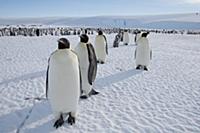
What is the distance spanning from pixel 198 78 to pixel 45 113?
5596mm

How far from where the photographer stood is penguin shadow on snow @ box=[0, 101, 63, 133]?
5.04 m

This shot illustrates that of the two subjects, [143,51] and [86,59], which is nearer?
[86,59]

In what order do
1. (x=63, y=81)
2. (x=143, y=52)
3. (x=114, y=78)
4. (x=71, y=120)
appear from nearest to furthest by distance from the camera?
(x=63, y=81)
(x=71, y=120)
(x=114, y=78)
(x=143, y=52)

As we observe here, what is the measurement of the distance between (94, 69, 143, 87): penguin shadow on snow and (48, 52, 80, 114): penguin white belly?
9.77 ft

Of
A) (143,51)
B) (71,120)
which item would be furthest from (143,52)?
(71,120)

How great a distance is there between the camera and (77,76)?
5285 mm

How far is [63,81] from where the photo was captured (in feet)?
16.7

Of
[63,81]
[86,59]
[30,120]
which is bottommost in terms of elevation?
[30,120]

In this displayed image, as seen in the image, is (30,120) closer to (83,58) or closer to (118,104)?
(83,58)

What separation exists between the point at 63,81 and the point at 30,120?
982 mm

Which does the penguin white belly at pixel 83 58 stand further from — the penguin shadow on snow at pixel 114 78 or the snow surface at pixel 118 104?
the penguin shadow on snow at pixel 114 78

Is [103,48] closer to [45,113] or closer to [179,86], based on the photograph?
[179,86]

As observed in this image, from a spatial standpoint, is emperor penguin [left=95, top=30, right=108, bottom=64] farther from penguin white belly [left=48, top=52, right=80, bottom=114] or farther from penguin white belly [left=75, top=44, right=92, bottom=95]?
penguin white belly [left=48, top=52, right=80, bottom=114]

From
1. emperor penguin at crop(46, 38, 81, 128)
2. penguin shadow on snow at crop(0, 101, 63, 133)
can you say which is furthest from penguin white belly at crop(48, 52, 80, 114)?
penguin shadow on snow at crop(0, 101, 63, 133)
